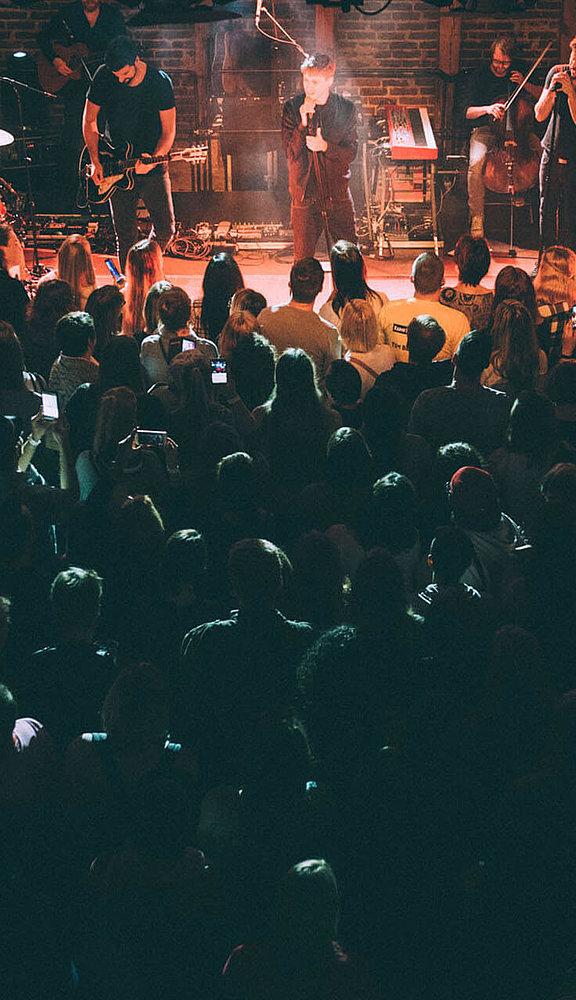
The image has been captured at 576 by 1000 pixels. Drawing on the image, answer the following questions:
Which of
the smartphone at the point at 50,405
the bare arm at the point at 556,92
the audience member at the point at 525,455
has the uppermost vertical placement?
the bare arm at the point at 556,92

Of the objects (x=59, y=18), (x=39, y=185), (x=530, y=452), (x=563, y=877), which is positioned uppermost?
(x=59, y=18)

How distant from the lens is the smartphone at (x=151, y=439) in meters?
2.92

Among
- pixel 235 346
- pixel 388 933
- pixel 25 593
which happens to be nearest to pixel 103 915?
pixel 388 933

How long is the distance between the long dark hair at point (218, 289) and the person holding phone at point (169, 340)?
451 mm

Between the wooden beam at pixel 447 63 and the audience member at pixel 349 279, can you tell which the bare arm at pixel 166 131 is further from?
the wooden beam at pixel 447 63

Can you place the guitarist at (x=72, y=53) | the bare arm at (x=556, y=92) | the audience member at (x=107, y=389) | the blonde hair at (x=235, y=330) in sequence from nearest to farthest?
the audience member at (x=107, y=389), the blonde hair at (x=235, y=330), the bare arm at (x=556, y=92), the guitarist at (x=72, y=53)

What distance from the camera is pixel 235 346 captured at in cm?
348

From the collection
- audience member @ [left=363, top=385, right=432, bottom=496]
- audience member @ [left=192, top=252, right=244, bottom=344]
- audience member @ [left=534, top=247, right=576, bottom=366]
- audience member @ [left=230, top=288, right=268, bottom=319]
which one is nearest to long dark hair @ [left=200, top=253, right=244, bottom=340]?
audience member @ [left=192, top=252, right=244, bottom=344]

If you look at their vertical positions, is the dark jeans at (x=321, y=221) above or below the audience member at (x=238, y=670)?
above

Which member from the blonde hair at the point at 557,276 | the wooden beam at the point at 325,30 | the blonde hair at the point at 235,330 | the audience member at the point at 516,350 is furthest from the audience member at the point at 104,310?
the wooden beam at the point at 325,30

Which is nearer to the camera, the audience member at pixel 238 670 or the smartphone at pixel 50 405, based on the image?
the audience member at pixel 238 670

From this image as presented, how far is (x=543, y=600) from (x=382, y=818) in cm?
79

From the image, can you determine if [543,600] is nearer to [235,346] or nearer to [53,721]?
→ [53,721]

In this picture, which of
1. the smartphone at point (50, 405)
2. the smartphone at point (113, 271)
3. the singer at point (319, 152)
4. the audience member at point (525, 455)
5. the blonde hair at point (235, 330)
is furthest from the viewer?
the singer at point (319, 152)
